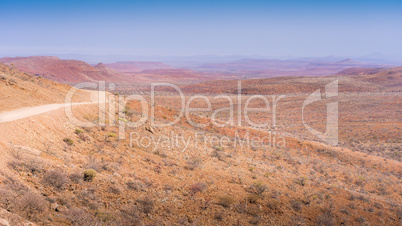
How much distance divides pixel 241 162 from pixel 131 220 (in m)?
9.07

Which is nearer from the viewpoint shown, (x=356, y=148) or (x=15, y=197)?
(x=15, y=197)

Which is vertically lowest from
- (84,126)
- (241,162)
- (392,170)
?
(392,170)

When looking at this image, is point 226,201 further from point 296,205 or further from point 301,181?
point 301,181

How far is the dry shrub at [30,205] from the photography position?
16.5 ft

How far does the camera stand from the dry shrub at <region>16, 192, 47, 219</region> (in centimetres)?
502

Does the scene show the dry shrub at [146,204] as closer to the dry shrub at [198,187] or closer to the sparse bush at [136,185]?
the sparse bush at [136,185]

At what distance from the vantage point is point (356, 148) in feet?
78.1

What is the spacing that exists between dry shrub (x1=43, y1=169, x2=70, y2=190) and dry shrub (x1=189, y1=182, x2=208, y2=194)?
4441 millimetres

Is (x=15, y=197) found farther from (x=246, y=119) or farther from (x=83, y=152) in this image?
(x=246, y=119)

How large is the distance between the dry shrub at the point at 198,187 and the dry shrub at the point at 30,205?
16.8 ft

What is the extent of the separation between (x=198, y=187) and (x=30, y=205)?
5.66m

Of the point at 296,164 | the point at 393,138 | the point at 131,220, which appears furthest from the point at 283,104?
the point at 131,220

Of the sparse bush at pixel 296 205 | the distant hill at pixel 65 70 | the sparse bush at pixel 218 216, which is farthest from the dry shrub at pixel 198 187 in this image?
the distant hill at pixel 65 70

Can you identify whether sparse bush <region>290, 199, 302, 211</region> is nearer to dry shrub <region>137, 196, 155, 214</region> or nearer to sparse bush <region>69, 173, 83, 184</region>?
dry shrub <region>137, 196, 155, 214</region>
